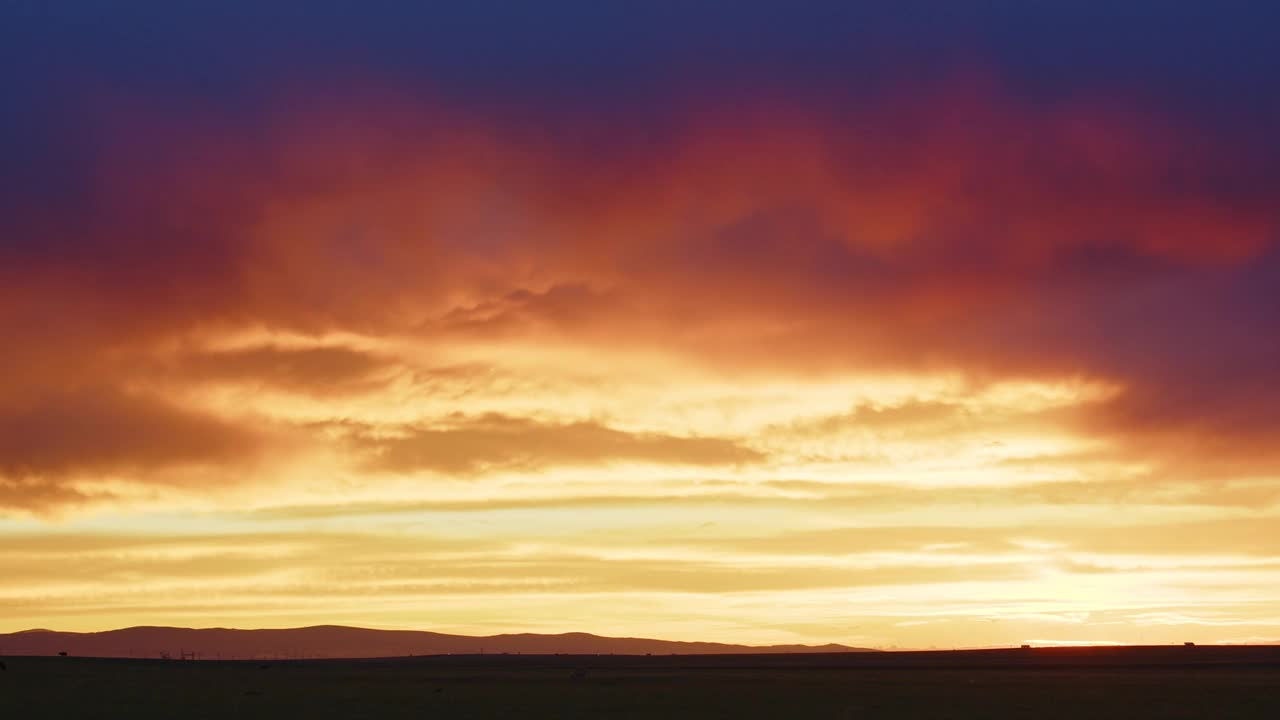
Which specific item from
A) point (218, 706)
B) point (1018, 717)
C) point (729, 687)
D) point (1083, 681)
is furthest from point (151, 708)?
point (1083, 681)

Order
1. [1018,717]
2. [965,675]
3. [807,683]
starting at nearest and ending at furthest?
[1018,717] < [807,683] < [965,675]

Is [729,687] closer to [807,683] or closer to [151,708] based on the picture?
[807,683]

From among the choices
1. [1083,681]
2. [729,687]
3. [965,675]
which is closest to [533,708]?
[729,687]

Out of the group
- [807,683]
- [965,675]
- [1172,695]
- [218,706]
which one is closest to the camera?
[218,706]

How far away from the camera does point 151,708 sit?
81.1m

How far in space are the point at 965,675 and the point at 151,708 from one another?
3150 inches

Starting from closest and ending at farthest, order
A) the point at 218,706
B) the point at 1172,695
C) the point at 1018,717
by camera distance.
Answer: the point at 1018,717 → the point at 218,706 → the point at 1172,695

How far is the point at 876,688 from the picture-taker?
347ft

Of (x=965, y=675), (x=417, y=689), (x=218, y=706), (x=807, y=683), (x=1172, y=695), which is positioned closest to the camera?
(x=218, y=706)

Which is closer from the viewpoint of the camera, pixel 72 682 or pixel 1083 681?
pixel 72 682

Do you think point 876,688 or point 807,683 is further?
point 807,683

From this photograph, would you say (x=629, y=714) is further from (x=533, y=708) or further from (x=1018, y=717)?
(x=1018, y=717)

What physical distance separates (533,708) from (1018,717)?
93.0 ft

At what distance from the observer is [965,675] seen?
5207 inches
